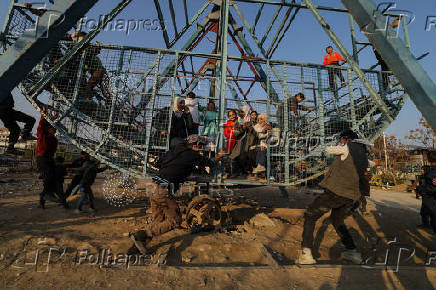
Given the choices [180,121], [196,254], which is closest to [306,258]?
[196,254]

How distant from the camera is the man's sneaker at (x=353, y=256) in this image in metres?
3.71

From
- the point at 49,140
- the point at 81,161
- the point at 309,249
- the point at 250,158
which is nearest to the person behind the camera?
the point at 309,249

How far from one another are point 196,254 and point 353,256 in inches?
115

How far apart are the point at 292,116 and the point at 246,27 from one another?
4.01 meters

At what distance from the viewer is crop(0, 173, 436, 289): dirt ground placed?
2.68 meters

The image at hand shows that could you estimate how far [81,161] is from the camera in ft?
21.2

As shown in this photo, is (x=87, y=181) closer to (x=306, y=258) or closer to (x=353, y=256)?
(x=306, y=258)

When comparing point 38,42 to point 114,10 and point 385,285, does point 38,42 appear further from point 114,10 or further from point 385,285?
point 385,285

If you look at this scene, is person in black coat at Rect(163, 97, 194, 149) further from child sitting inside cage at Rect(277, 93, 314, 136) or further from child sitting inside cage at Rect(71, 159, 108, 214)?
child sitting inside cage at Rect(71, 159, 108, 214)

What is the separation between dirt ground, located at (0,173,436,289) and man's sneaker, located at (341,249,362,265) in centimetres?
13

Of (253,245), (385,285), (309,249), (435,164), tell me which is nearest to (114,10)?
(253,245)

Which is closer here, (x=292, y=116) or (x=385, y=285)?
(x=385, y=285)

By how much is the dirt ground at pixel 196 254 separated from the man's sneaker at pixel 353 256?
13cm

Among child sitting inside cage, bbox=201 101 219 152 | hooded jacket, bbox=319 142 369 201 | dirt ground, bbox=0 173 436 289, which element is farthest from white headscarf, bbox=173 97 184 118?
hooded jacket, bbox=319 142 369 201
